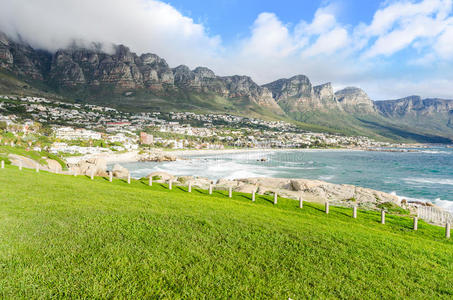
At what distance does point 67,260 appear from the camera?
17.7 ft

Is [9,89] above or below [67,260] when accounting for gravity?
above

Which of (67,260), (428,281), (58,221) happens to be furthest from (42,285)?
(428,281)

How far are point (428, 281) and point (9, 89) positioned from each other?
25065 centimetres

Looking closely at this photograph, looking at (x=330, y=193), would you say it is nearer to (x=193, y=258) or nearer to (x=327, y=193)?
(x=327, y=193)

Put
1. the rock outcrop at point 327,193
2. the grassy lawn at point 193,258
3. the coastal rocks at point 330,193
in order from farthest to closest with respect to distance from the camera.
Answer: the coastal rocks at point 330,193, the rock outcrop at point 327,193, the grassy lawn at point 193,258

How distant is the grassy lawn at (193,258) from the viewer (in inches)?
187

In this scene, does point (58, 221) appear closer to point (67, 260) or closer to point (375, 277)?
point (67, 260)

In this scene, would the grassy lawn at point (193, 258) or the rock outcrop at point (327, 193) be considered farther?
the rock outcrop at point (327, 193)

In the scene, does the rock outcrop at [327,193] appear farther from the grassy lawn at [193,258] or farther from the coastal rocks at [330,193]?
the grassy lawn at [193,258]

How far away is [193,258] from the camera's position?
236 inches

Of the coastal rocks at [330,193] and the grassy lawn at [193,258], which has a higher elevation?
the grassy lawn at [193,258]

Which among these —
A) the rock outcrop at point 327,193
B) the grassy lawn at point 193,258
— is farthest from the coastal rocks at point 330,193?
the grassy lawn at point 193,258

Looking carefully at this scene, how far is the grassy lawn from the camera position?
475cm

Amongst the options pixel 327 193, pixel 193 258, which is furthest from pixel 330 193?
pixel 193 258
